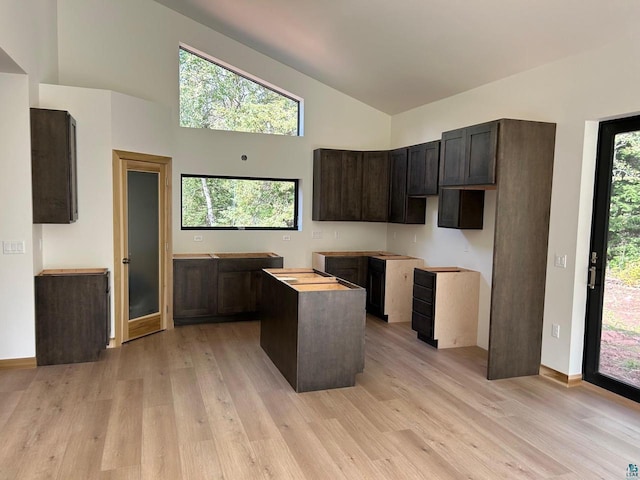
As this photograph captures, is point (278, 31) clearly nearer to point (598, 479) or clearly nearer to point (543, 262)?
point (543, 262)

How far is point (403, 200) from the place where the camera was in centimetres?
655

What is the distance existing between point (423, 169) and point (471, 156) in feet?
4.93

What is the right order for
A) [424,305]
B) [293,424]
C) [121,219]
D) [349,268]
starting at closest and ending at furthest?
1. [293,424]
2. [121,219]
3. [424,305]
4. [349,268]

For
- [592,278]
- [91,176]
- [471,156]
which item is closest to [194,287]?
[91,176]

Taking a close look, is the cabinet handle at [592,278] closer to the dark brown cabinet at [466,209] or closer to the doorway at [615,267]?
the doorway at [615,267]

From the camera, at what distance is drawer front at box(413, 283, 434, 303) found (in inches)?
209

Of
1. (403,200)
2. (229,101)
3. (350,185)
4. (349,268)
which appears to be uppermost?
(229,101)

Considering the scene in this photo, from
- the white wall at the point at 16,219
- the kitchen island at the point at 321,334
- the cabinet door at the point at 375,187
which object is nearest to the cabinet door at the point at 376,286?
the cabinet door at the point at 375,187

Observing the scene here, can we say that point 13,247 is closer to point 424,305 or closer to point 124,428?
point 124,428

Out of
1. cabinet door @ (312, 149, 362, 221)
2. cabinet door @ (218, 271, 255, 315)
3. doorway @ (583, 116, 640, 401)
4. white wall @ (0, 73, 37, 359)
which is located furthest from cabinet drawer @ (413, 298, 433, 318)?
white wall @ (0, 73, 37, 359)

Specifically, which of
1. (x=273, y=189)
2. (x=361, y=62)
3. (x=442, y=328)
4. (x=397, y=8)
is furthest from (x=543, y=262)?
(x=273, y=189)

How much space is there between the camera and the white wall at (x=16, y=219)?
422 cm

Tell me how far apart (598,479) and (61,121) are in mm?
5226

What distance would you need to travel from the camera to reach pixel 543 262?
443 cm
